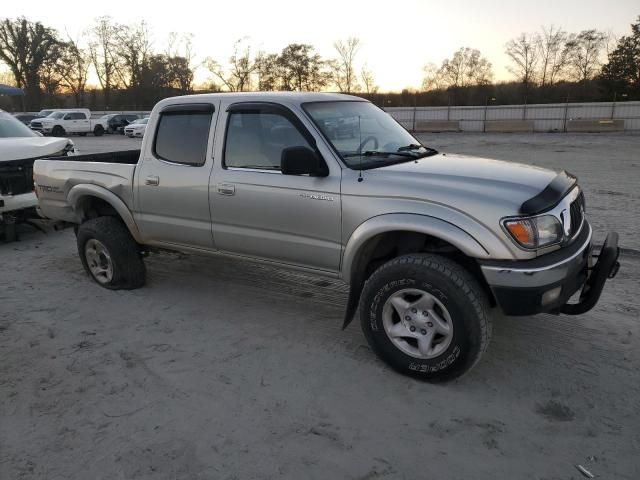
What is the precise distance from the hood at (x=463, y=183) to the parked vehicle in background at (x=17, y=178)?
18.6 ft

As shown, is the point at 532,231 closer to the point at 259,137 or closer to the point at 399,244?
the point at 399,244

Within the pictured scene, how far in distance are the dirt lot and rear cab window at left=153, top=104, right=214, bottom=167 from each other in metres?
1.39

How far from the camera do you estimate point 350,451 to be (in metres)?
2.83

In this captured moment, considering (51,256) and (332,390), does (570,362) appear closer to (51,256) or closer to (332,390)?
(332,390)

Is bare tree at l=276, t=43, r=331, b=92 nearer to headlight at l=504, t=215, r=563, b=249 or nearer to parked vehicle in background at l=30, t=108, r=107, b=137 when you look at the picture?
parked vehicle in background at l=30, t=108, r=107, b=137

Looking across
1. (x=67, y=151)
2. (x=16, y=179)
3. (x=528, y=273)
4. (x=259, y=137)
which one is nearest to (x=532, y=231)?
(x=528, y=273)

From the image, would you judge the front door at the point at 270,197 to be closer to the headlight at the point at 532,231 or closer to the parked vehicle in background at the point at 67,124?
the headlight at the point at 532,231

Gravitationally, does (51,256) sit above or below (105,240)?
below

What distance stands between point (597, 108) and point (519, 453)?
106ft

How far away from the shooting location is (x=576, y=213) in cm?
362

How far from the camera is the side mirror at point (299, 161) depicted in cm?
356

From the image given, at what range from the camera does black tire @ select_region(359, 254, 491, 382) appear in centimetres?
322

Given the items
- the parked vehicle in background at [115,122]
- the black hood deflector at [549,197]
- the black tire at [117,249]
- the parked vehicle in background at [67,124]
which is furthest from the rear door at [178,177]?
the parked vehicle in background at [115,122]

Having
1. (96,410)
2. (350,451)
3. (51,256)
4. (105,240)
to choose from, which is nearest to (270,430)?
(350,451)
